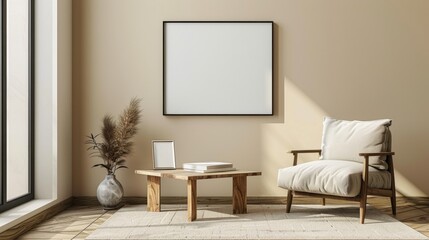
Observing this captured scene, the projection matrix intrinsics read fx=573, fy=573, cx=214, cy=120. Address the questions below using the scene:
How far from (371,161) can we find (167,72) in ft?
5.98

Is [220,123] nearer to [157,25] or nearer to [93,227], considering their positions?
[157,25]

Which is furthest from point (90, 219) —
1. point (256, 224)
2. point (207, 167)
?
point (256, 224)

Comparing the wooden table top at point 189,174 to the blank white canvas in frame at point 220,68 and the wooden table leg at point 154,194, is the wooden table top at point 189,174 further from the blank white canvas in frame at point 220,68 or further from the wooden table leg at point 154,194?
the blank white canvas in frame at point 220,68

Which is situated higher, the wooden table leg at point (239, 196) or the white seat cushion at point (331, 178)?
the white seat cushion at point (331, 178)

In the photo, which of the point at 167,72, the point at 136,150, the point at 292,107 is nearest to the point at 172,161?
the point at 136,150

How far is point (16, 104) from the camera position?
4.04m

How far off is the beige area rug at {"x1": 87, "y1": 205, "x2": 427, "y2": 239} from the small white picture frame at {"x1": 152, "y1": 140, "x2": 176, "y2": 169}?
343 millimetres

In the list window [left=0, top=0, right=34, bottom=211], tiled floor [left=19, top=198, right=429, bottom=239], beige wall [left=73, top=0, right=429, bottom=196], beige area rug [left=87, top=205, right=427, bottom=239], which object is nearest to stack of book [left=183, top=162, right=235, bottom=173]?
beige area rug [left=87, top=205, right=427, bottom=239]

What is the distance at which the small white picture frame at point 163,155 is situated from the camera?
4469 millimetres

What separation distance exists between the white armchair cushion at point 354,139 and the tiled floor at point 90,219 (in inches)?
18.5

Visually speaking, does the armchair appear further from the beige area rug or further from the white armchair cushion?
the beige area rug

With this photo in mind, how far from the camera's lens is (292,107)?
4805 mm

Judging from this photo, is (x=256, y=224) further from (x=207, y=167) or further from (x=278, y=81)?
(x=278, y=81)

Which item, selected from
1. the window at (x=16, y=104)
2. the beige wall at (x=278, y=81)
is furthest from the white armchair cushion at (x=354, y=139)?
the window at (x=16, y=104)
